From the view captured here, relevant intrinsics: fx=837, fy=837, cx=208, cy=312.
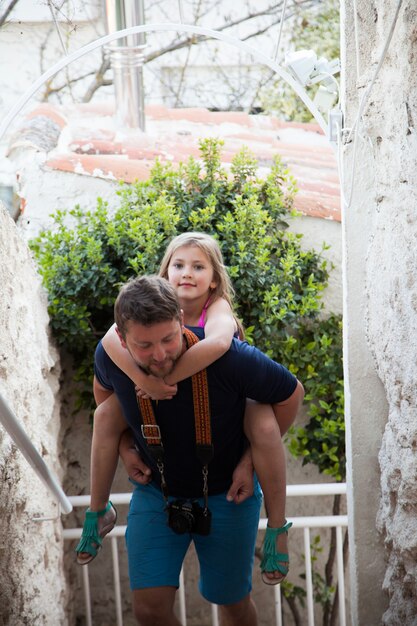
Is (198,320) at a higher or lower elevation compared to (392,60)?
lower

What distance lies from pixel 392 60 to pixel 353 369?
3.66ft

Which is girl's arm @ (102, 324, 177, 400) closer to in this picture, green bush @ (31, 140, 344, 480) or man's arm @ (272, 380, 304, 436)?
man's arm @ (272, 380, 304, 436)

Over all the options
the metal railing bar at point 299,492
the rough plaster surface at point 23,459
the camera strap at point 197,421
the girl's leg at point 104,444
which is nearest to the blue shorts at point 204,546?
the girl's leg at point 104,444

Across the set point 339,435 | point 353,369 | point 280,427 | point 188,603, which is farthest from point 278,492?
point 188,603

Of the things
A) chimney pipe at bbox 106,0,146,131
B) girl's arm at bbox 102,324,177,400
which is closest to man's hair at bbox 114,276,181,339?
girl's arm at bbox 102,324,177,400

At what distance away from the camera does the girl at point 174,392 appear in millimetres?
2508

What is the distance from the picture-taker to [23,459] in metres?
2.93

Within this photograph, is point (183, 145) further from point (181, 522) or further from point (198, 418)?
point (181, 522)

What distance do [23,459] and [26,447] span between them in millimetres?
563

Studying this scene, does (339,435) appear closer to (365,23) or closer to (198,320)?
(198,320)

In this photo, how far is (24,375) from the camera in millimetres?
3168

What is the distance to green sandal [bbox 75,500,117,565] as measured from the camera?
9.07 feet

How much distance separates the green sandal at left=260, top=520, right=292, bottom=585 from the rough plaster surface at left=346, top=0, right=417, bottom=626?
388mm

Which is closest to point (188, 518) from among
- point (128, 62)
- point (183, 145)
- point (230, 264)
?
point (230, 264)
